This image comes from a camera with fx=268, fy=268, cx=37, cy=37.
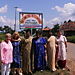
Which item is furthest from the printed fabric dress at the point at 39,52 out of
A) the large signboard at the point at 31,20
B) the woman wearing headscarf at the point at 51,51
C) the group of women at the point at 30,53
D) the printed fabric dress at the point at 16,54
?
the large signboard at the point at 31,20

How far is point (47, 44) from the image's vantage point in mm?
10117

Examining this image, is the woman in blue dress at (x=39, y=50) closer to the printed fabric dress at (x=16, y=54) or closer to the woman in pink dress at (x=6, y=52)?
the printed fabric dress at (x=16, y=54)

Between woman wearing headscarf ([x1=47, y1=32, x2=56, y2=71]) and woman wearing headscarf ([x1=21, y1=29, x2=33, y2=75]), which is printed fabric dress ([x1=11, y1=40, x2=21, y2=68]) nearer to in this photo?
woman wearing headscarf ([x1=21, y1=29, x2=33, y2=75])

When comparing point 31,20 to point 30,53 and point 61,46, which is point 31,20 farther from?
point 30,53

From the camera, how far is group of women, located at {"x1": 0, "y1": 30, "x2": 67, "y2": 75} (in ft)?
27.5

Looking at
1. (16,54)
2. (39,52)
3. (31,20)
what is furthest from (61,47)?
(31,20)

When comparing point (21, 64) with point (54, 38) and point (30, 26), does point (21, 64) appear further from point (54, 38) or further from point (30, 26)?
point (30, 26)

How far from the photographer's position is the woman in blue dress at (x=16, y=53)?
9039mm

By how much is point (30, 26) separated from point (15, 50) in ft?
12.9

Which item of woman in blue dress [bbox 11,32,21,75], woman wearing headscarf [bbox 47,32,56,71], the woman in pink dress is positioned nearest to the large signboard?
woman wearing headscarf [bbox 47,32,56,71]

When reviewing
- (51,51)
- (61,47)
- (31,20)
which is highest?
(31,20)

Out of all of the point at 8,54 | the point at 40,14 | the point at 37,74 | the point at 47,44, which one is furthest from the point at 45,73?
the point at 40,14

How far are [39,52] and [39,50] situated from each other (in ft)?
0.26

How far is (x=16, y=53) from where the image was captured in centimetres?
911
